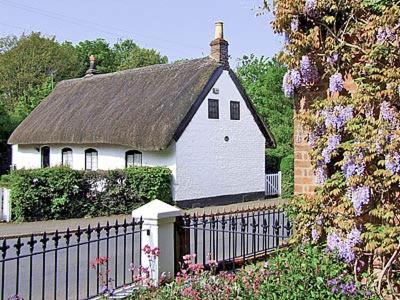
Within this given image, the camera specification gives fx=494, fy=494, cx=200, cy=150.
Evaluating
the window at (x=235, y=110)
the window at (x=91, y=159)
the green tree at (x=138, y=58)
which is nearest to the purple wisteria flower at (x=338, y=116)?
the window at (x=235, y=110)

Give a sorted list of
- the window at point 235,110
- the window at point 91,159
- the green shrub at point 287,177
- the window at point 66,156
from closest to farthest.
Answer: the window at point 235,110 → the green shrub at point 287,177 → the window at point 91,159 → the window at point 66,156

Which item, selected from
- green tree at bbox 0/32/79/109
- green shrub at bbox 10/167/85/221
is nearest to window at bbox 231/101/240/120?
green shrub at bbox 10/167/85/221

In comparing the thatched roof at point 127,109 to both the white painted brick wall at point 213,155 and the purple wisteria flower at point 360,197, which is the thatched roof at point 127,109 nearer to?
the white painted brick wall at point 213,155

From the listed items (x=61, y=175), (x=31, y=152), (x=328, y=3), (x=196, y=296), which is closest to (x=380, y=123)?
(x=328, y=3)

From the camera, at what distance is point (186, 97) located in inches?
790

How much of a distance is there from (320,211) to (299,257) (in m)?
0.52

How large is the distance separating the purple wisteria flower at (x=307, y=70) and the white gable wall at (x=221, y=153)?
47.1 ft

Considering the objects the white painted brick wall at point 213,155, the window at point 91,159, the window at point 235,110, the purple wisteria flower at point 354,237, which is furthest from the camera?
the window at point 91,159

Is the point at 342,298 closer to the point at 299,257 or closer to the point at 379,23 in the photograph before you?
the point at 299,257

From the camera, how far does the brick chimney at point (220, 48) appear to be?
69.9 ft

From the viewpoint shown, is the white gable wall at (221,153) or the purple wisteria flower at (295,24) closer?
the purple wisteria flower at (295,24)

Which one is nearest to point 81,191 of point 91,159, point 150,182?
point 150,182

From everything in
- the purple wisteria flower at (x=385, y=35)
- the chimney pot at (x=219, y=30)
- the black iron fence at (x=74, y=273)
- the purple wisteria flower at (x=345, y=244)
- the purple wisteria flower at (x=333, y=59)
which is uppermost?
the chimney pot at (x=219, y=30)

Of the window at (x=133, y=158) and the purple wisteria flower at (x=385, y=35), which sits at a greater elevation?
the purple wisteria flower at (x=385, y=35)
